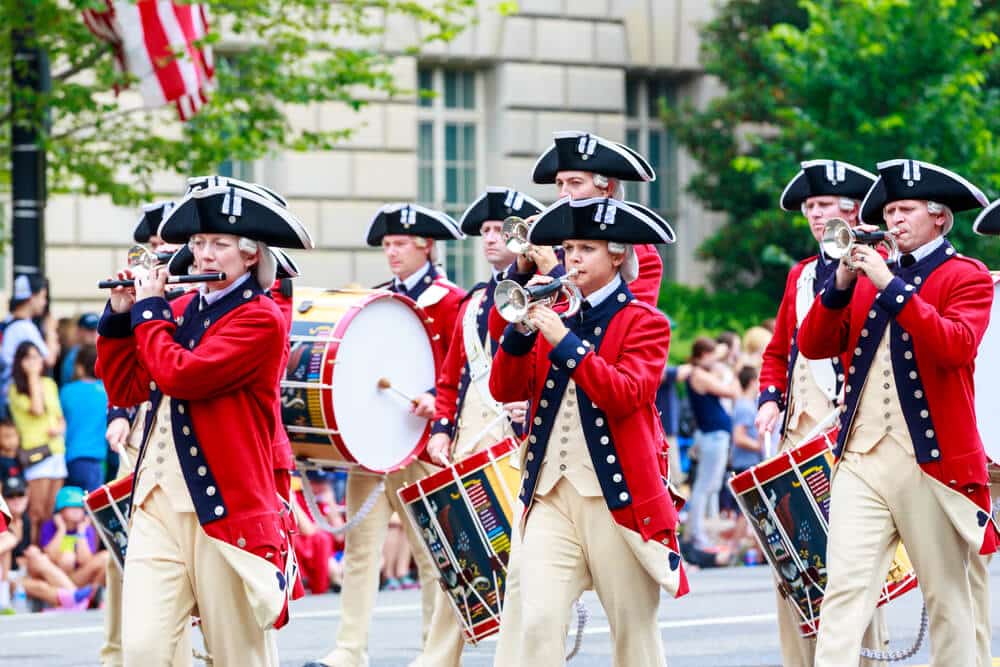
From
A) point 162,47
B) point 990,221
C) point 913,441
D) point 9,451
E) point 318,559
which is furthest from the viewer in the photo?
point 162,47

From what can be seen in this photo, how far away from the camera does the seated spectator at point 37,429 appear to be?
12953mm

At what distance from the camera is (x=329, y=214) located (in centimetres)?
2062

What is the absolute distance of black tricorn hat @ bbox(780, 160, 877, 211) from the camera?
28.9 ft

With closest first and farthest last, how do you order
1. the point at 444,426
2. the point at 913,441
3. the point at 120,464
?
the point at 913,441 → the point at 120,464 → the point at 444,426

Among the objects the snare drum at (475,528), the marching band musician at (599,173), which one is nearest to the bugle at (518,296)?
the marching band musician at (599,173)

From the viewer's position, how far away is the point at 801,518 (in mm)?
8180

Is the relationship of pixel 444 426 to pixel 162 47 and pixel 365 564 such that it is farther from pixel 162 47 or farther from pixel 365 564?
pixel 162 47

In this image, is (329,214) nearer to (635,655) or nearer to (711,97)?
(711,97)

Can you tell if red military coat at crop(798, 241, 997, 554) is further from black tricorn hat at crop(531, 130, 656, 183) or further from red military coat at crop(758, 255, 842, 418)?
red military coat at crop(758, 255, 842, 418)

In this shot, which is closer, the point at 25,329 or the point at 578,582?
the point at 578,582

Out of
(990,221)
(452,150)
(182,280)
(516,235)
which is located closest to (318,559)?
(990,221)

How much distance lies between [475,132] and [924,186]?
48.2ft

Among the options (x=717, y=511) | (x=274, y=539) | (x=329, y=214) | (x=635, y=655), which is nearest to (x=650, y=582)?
(x=635, y=655)

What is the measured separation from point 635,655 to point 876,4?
50.0 ft
